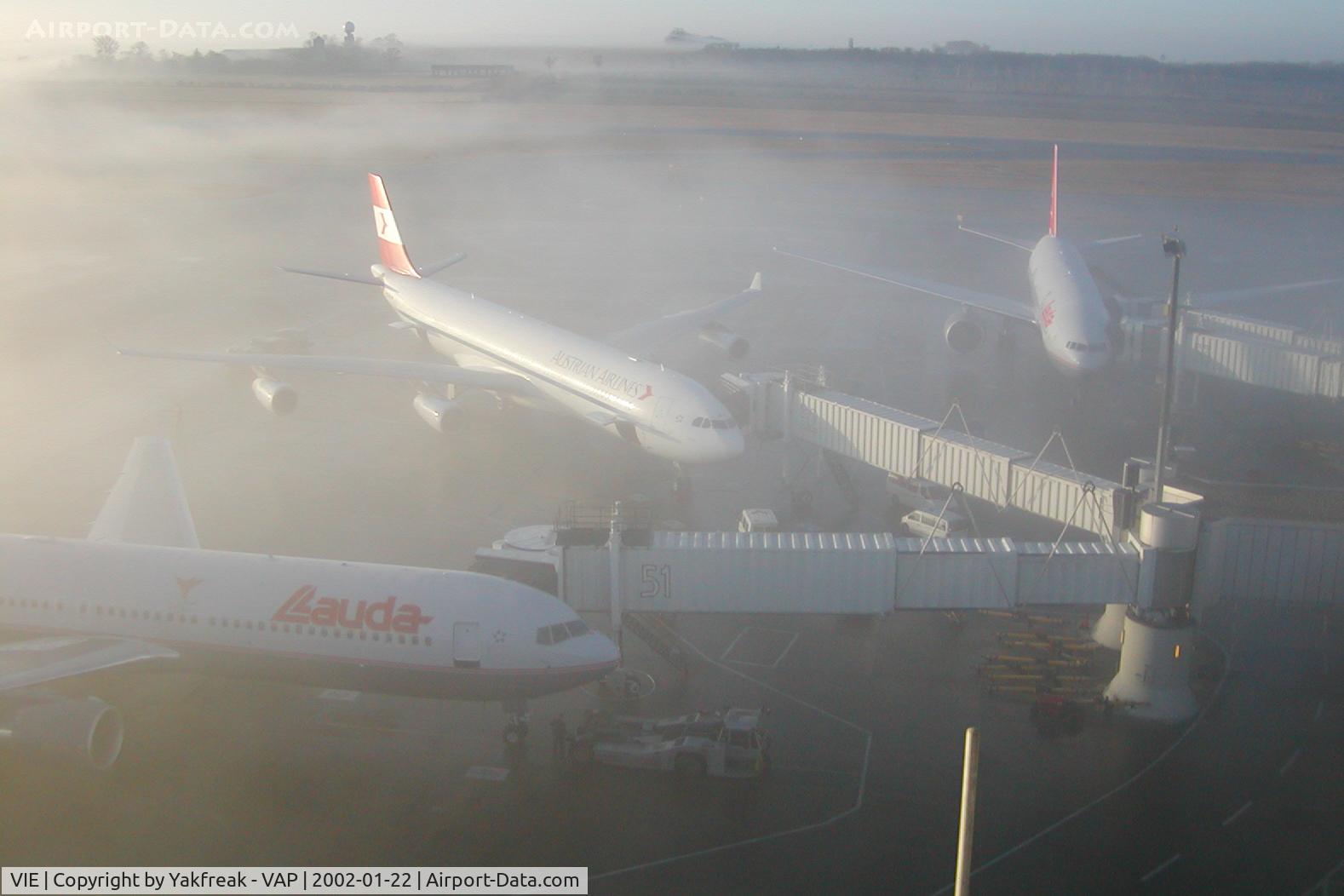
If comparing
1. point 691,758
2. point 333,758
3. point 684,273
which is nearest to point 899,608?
point 691,758

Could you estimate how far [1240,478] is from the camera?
3253cm

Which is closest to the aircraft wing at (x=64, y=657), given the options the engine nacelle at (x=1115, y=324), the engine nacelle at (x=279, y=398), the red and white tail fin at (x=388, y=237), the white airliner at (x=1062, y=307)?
the engine nacelle at (x=279, y=398)

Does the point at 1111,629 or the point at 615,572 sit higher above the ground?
the point at 615,572

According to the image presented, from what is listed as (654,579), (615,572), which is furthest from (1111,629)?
(615,572)

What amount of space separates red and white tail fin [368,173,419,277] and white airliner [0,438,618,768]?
24.6 m

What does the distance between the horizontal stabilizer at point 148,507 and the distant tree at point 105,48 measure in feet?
137

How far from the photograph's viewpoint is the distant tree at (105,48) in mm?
58781

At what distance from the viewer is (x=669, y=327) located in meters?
41.8

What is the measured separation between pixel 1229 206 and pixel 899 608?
73.2 metres

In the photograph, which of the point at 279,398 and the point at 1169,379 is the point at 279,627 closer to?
the point at 1169,379

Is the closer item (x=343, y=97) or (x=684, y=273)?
(x=684, y=273)

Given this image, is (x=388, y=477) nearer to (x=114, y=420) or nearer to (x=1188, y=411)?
(x=114, y=420)

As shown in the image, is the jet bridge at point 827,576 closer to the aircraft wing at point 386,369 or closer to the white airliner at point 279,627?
the white airliner at point 279,627

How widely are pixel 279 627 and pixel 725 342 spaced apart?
1006 inches
